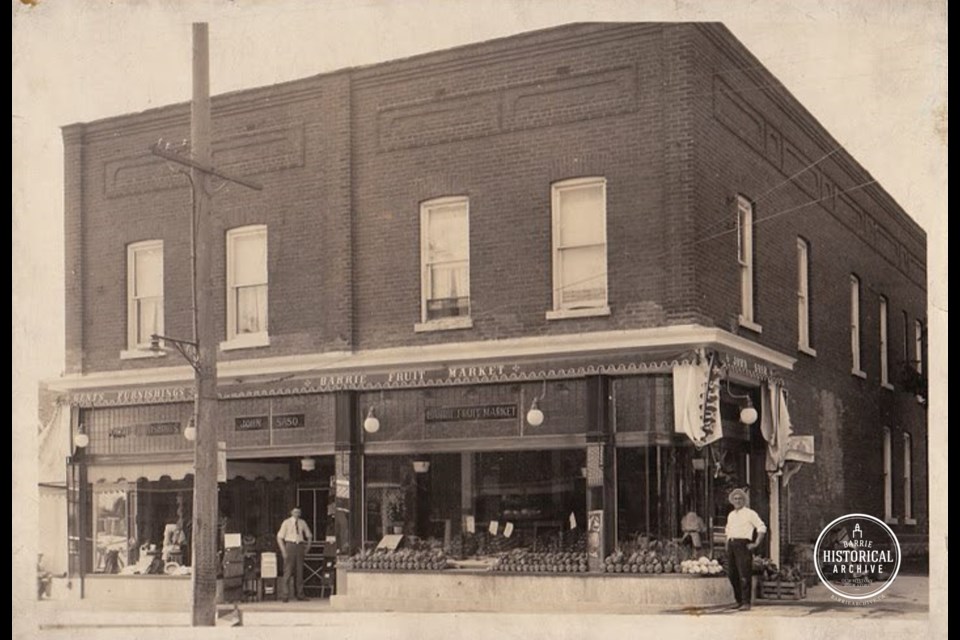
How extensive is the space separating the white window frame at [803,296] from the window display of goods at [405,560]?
230 inches

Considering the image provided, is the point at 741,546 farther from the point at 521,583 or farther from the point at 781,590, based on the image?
the point at 521,583

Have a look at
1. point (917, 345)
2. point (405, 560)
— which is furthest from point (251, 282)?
point (917, 345)

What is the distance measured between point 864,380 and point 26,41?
1269cm

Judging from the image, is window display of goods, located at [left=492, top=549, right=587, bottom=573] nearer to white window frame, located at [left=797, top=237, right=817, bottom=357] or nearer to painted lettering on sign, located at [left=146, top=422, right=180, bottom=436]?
white window frame, located at [left=797, top=237, right=817, bottom=357]

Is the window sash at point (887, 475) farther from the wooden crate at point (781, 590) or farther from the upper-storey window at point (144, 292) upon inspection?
the upper-storey window at point (144, 292)

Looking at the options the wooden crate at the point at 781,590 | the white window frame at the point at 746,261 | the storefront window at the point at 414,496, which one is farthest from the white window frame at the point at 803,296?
the storefront window at the point at 414,496

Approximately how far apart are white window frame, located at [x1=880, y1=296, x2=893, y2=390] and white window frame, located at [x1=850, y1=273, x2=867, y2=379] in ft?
2.35

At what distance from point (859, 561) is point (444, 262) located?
251 inches

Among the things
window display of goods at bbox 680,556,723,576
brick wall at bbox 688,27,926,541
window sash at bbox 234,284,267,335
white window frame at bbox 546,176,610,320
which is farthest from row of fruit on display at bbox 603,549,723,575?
window sash at bbox 234,284,267,335

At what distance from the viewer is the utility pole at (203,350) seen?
610 inches

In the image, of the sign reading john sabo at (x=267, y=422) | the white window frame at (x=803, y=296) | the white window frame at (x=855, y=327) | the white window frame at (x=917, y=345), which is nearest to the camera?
the sign reading john sabo at (x=267, y=422)

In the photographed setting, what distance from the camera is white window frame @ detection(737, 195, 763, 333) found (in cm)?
1764

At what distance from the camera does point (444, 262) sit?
58.7ft

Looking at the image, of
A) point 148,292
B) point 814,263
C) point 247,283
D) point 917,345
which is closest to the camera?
point 247,283
